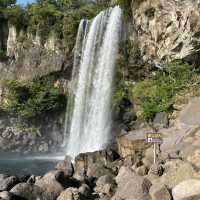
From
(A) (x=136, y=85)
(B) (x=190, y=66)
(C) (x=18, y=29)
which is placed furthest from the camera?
(C) (x=18, y=29)

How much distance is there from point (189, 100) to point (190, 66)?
241 centimetres

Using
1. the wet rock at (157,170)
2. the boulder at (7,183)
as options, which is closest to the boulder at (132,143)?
the wet rock at (157,170)

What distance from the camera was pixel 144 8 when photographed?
25844 millimetres

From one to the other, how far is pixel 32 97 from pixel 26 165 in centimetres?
843

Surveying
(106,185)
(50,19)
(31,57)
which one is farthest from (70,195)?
(50,19)

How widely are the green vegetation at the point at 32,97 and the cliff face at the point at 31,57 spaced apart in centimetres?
89

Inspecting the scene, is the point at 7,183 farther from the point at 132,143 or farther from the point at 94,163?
the point at 132,143

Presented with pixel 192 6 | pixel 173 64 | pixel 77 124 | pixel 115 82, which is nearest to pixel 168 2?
pixel 192 6

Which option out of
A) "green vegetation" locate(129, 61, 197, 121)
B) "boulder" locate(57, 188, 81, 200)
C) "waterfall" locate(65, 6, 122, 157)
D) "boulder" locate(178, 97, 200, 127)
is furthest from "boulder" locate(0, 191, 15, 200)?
"waterfall" locate(65, 6, 122, 157)

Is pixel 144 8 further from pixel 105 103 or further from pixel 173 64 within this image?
pixel 105 103

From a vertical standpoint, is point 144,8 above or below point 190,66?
above

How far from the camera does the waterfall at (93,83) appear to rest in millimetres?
29422

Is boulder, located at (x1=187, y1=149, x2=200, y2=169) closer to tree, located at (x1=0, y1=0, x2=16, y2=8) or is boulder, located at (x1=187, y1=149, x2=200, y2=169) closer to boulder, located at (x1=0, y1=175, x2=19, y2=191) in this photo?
boulder, located at (x1=0, y1=175, x2=19, y2=191)

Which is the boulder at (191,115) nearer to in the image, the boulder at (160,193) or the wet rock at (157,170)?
the wet rock at (157,170)
